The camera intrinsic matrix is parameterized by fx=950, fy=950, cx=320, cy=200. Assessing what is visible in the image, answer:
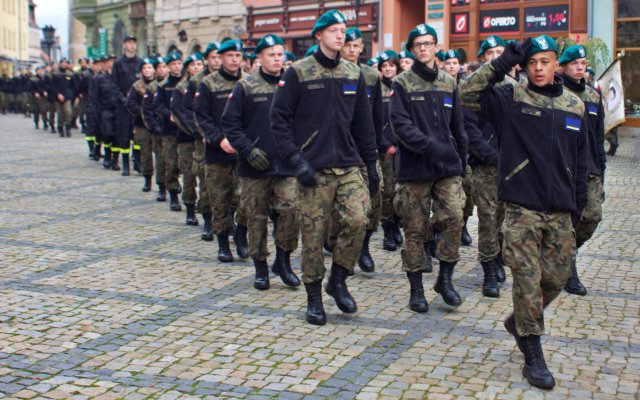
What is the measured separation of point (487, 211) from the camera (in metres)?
8.24

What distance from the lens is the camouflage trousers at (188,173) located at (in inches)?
456

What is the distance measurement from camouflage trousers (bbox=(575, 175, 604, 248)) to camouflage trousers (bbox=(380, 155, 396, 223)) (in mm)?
2583

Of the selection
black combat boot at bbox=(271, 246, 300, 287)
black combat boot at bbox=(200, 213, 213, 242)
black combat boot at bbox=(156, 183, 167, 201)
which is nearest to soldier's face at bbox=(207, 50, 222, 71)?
black combat boot at bbox=(200, 213, 213, 242)

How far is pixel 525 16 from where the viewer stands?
28562 mm

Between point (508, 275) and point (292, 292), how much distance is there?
82.9 inches

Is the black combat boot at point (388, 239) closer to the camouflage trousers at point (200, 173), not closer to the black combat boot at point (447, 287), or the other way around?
the camouflage trousers at point (200, 173)

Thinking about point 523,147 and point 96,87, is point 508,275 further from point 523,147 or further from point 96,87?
point 96,87

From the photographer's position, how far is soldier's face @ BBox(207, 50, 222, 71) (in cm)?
1035

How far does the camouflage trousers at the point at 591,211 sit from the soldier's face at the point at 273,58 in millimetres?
2820

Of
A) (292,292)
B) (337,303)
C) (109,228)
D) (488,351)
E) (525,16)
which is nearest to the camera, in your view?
(488,351)

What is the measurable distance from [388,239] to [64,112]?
19.6 meters

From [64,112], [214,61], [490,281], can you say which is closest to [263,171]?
[490,281]

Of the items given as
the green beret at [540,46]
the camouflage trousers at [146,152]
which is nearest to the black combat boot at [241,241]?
the green beret at [540,46]

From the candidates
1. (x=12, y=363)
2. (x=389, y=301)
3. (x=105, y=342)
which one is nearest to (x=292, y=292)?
(x=389, y=301)
